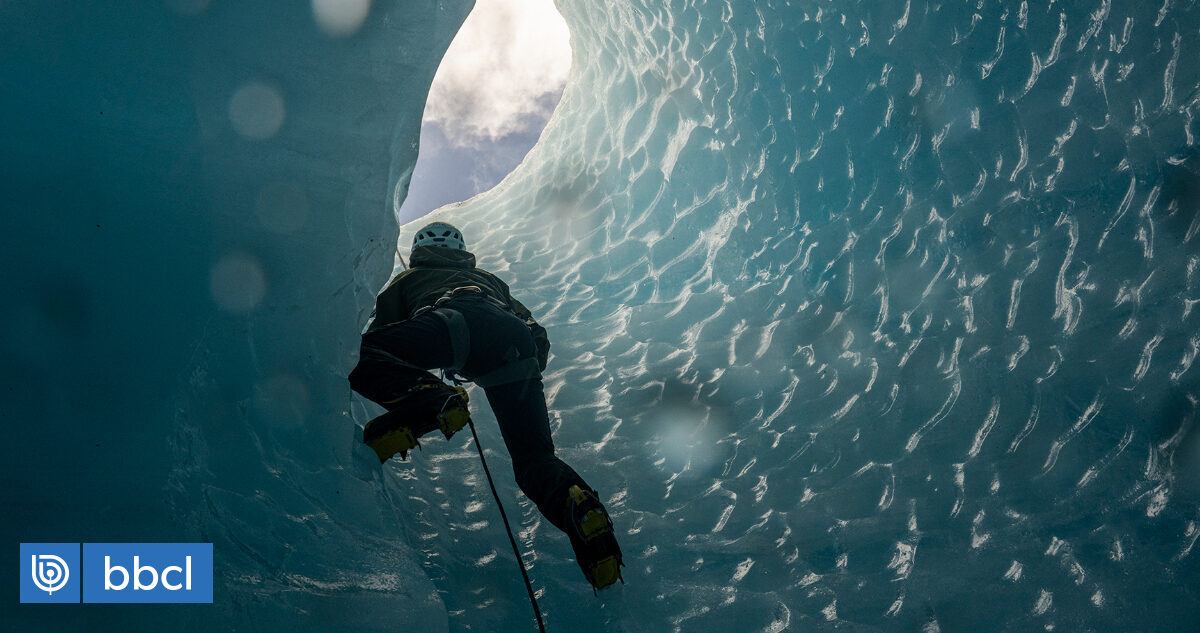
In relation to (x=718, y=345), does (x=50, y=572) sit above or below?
below

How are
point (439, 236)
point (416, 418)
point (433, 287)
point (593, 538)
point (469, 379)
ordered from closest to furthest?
point (593, 538), point (416, 418), point (469, 379), point (433, 287), point (439, 236)

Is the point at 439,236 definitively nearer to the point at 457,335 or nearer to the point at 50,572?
the point at 457,335

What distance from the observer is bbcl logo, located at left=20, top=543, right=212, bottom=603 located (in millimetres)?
1657

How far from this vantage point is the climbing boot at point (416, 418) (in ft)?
8.42

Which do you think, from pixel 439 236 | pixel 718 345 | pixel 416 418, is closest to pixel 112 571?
pixel 416 418

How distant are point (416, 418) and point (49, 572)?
44.9 inches

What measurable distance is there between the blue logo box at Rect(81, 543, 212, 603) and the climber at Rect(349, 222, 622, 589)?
739mm

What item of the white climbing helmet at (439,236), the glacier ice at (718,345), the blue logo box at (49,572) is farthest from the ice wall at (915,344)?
the blue logo box at (49,572)

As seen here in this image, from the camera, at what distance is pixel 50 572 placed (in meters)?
1.69

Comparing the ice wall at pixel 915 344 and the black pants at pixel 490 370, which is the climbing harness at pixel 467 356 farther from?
the ice wall at pixel 915 344

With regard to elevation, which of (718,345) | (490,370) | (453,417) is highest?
A: (718,345)

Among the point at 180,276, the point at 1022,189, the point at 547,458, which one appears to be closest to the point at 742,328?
the point at 1022,189

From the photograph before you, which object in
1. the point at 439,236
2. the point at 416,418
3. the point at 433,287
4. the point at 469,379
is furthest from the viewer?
the point at 439,236

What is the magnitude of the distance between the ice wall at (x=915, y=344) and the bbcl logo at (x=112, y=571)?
999 millimetres
